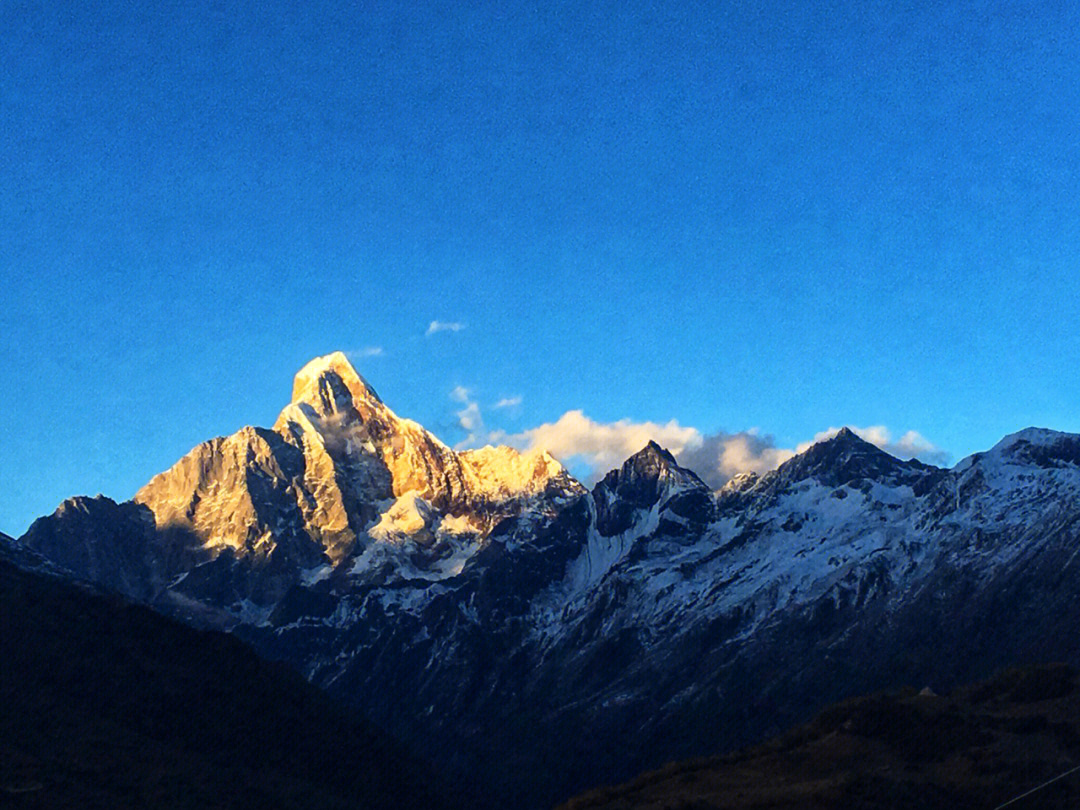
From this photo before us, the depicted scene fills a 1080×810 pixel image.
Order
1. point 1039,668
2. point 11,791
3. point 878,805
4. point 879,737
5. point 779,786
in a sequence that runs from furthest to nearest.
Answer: point 11,791
point 1039,668
point 879,737
point 779,786
point 878,805

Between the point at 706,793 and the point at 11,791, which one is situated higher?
the point at 11,791

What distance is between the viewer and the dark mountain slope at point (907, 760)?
97.7m

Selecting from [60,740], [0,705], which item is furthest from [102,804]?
[0,705]

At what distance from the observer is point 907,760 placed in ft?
349

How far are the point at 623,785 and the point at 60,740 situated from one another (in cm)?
10695

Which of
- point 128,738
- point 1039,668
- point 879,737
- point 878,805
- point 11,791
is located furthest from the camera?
→ point 128,738

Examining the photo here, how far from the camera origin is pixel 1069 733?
10838cm

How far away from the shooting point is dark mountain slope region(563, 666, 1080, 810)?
97688 mm

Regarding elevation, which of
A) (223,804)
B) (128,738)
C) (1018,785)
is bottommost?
(1018,785)

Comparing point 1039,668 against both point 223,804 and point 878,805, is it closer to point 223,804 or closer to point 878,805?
point 878,805

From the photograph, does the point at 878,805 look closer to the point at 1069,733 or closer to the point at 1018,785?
the point at 1018,785

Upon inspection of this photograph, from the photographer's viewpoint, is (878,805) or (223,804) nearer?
(878,805)

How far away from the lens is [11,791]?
161 meters

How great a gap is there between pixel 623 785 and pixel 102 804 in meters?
84.1
